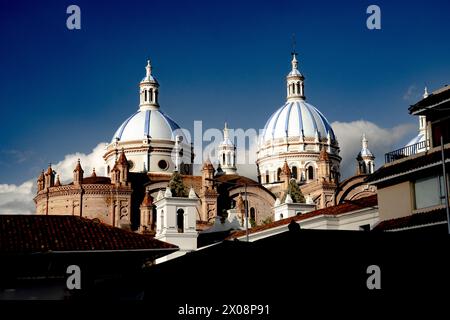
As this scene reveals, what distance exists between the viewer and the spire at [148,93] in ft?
318

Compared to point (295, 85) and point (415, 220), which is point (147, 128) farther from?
point (415, 220)

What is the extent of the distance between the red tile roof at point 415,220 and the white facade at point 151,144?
5910 centimetres

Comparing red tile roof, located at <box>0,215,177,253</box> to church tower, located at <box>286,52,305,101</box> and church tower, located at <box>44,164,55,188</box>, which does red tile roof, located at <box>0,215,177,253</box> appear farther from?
church tower, located at <box>286,52,305,101</box>

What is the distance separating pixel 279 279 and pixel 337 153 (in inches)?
3357

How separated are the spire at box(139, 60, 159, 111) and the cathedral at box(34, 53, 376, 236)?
13cm

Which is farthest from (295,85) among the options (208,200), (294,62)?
(208,200)

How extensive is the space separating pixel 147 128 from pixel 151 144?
2766 mm

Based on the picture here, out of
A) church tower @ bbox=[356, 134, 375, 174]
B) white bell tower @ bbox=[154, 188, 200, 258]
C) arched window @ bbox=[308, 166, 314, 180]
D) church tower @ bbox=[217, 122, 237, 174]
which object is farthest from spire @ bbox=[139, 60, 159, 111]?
white bell tower @ bbox=[154, 188, 200, 258]

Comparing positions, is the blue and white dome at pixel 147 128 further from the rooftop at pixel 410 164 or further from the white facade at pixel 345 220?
the rooftop at pixel 410 164

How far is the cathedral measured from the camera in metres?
71.4

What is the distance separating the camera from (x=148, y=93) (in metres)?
97.8

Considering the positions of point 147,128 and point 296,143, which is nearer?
point 147,128
